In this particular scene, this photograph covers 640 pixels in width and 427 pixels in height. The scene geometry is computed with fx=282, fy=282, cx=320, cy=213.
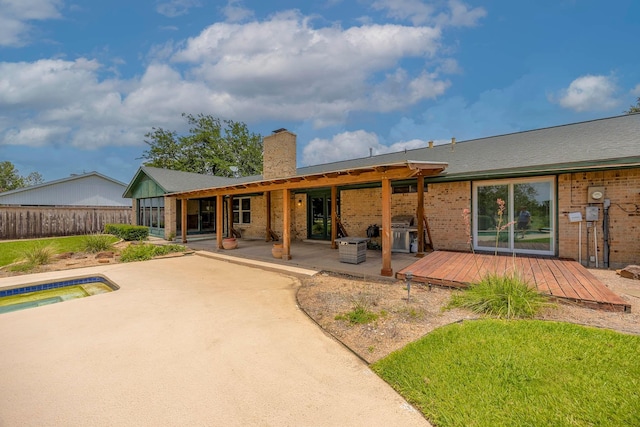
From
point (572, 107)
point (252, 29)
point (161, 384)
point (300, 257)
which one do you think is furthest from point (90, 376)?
point (572, 107)

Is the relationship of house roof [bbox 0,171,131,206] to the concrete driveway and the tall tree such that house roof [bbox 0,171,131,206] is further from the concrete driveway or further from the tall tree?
the tall tree

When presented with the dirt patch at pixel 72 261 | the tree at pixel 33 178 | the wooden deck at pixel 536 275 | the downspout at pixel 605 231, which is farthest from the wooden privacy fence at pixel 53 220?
the tree at pixel 33 178

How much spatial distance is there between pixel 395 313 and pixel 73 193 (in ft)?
97.9

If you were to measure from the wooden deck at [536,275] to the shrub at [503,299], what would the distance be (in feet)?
1.52

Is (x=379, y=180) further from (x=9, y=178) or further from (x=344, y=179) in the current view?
(x=9, y=178)

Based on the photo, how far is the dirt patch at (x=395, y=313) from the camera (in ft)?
11.9

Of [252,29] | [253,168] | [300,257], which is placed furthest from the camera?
[253,168]

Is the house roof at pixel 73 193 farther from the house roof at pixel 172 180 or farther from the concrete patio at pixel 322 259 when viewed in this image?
the concrete patio at pixel 322 259

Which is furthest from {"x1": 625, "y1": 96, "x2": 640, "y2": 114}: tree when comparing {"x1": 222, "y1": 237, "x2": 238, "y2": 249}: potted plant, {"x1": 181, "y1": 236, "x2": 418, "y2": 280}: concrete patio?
{"x1": 222, "y1": 237, "x2": 238, "y2": 249}: potted plant

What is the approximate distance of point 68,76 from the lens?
21.2m

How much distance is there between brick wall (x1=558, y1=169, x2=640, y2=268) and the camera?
6598 millimetres

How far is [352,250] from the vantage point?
7777mm

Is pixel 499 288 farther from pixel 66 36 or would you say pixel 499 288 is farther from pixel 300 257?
pixel 66 36

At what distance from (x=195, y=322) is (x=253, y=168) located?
101 feet
